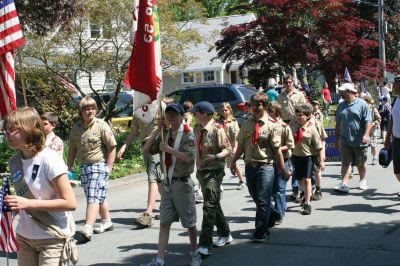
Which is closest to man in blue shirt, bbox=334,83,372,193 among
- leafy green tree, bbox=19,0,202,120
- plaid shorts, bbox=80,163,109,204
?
plaid shorts, bbox=80,163,109,204

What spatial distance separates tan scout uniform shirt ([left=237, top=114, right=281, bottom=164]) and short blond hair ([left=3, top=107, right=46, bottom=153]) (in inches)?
146

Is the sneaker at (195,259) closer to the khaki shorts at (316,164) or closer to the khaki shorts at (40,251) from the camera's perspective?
the khaki shorts at (40,251)

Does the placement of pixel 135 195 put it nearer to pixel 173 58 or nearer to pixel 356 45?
pixel 173 58

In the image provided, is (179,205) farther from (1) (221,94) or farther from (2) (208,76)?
(2) (208,76)

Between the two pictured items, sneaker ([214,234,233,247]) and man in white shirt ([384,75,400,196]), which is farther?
man in white shirt ([384,75,400,196])

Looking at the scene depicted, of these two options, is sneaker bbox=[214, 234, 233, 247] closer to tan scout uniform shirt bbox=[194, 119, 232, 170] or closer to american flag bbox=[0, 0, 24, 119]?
tan scout uniform shirt bbox=[194, 119, 232, 170]

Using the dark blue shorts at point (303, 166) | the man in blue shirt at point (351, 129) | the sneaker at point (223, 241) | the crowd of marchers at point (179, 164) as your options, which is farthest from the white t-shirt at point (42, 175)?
the man in blue shirt at point (351, 129)

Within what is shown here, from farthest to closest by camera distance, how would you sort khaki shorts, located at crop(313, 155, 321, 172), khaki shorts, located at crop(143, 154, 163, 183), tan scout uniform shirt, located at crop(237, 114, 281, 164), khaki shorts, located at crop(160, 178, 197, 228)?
khaki shorts, located at crop(313, 155, 321, 172) < khaki shorts, located at crop(143, 154, 163, 183) < tan scout uniform shirt, located at crop(237, 114, 281, 164) < khaki shorts, located at crop(160, 178, 197, 228)

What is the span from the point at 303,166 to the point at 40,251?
5.53 m

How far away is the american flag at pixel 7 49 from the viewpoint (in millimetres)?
6773

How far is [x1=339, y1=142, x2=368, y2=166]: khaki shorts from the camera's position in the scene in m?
10.3

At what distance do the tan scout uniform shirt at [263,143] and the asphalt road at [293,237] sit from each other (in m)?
1.02

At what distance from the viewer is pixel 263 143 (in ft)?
23.9

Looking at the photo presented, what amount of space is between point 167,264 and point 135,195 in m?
4.93
